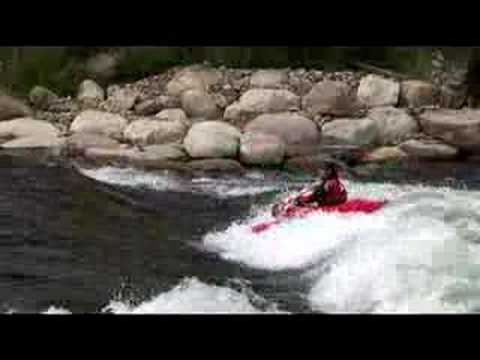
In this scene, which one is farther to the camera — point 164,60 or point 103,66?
point 164,60

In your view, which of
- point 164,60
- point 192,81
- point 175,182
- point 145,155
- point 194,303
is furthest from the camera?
point 164,60

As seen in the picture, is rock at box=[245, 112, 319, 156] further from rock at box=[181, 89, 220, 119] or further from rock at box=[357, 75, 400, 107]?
rock at box=[357, 75, 400, 107]

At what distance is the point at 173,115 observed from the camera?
16297 millimetres

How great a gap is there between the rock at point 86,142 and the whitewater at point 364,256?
256 cm

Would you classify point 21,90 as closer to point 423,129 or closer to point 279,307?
point 423,129

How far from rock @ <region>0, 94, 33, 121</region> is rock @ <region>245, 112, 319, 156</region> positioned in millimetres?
4283

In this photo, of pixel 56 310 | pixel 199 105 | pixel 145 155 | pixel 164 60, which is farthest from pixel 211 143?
pixel 56 310

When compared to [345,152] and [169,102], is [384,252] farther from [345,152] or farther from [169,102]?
[169,102]

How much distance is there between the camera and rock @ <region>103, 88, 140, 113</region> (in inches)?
670

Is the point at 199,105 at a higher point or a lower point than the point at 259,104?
lower

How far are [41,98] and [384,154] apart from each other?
6857 mm

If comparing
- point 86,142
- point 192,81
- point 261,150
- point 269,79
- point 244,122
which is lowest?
point 86,142

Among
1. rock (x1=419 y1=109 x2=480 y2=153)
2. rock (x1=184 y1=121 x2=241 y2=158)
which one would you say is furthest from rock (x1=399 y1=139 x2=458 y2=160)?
rock (x1=184 y1=121 x2=241 y2=158)

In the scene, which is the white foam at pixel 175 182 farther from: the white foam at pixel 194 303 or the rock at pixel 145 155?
the white foam at pixel 194 303
